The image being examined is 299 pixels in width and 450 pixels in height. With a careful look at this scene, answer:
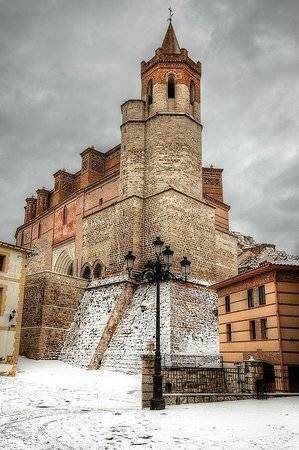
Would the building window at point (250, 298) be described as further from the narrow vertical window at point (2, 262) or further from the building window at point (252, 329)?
the narrow vertical window at point (2, 262)

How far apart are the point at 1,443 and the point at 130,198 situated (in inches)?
789

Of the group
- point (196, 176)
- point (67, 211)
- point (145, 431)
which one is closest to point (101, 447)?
point (145, 431)

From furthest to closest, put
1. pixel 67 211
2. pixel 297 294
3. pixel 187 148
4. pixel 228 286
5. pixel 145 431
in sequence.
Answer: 1. pixel 67 211
2. pixel 187 148
3. pixel 228 286
4. pixel 297 294
5. pixel 145 431

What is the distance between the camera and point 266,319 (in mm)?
13664

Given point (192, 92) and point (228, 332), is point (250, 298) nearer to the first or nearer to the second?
point (228, 332)

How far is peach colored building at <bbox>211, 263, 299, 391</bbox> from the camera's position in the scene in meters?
12.8

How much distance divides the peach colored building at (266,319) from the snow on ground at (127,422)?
2.06 m

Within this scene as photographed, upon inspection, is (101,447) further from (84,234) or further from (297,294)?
(84,234)

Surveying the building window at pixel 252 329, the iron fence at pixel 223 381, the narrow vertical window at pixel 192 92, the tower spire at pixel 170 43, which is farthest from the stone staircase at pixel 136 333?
the tower spire at pixel 170 43

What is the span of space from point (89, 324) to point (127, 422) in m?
14.0

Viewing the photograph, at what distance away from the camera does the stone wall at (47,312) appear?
813 inches

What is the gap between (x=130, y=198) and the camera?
81.4 feet

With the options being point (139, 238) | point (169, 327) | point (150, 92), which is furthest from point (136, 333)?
point (150, 92)

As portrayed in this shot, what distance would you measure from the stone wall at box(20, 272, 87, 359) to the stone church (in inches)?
2.2
